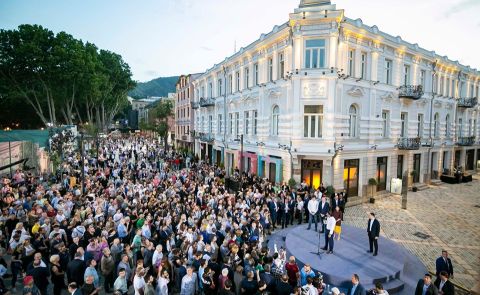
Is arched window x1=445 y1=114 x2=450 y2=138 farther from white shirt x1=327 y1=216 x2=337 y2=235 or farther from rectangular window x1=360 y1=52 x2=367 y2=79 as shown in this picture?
white shirt x1=327 y1=216 x2=337 y2=235

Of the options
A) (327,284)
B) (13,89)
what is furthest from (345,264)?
(13,89)

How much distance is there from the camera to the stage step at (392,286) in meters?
9.07

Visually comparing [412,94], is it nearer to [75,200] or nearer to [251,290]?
[251,290]

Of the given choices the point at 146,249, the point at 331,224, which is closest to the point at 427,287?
the point at 331,224

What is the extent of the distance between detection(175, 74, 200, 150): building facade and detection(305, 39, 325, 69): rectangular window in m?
26.7

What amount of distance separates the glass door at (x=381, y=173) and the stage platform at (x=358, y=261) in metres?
10.6

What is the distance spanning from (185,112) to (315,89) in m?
33.0

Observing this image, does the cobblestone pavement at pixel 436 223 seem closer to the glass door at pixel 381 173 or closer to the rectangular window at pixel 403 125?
the glass door at pixel 381 173

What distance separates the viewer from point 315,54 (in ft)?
61.3

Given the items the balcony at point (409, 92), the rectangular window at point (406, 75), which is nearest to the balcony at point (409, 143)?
the balcony at point (409, 92)

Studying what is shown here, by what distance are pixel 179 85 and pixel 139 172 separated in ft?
103

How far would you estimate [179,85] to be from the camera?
168 ft

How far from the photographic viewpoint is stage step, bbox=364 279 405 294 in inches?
357

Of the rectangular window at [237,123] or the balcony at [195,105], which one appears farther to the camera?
the balcony at [195,105]
